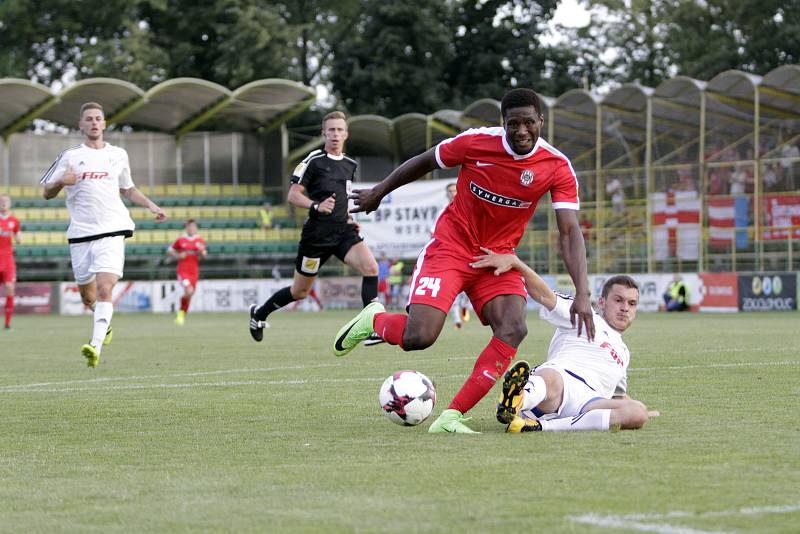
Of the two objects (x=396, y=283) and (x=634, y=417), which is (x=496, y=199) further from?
(x=396, y=283)

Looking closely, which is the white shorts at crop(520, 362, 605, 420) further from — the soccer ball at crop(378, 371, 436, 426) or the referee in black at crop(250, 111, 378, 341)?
the referee in black at crop(250, 111, 378, 341)

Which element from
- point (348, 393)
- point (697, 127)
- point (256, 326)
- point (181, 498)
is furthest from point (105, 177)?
point (697, 127)

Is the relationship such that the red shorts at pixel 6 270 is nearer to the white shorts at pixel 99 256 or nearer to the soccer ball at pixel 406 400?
the white shorts at pixel 99 256

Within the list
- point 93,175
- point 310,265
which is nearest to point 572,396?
point 93,175

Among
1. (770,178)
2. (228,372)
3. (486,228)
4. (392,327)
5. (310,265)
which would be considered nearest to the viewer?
(486,228)

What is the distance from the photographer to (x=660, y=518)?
14.7 feet

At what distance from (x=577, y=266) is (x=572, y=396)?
2.36ft

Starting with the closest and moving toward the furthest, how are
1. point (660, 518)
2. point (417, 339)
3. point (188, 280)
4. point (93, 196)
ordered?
point (660, 518)
point (417, 339)
point (93, 196)
point (188, 280)

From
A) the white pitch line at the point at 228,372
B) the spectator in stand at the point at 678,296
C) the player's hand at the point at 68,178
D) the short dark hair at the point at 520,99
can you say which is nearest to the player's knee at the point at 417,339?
the short dark hair at the point at 520,99

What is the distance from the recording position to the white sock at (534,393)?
279 inches

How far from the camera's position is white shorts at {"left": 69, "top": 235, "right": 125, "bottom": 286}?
12703 mm

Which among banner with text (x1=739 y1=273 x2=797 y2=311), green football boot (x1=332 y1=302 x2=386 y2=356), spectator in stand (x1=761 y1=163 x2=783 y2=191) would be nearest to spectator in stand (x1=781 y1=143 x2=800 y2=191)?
spectator in stand (x1=761 y1=163 x2=783 y2=191)

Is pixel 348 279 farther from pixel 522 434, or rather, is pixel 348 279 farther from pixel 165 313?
pixel 522 434

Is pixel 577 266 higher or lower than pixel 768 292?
higher
